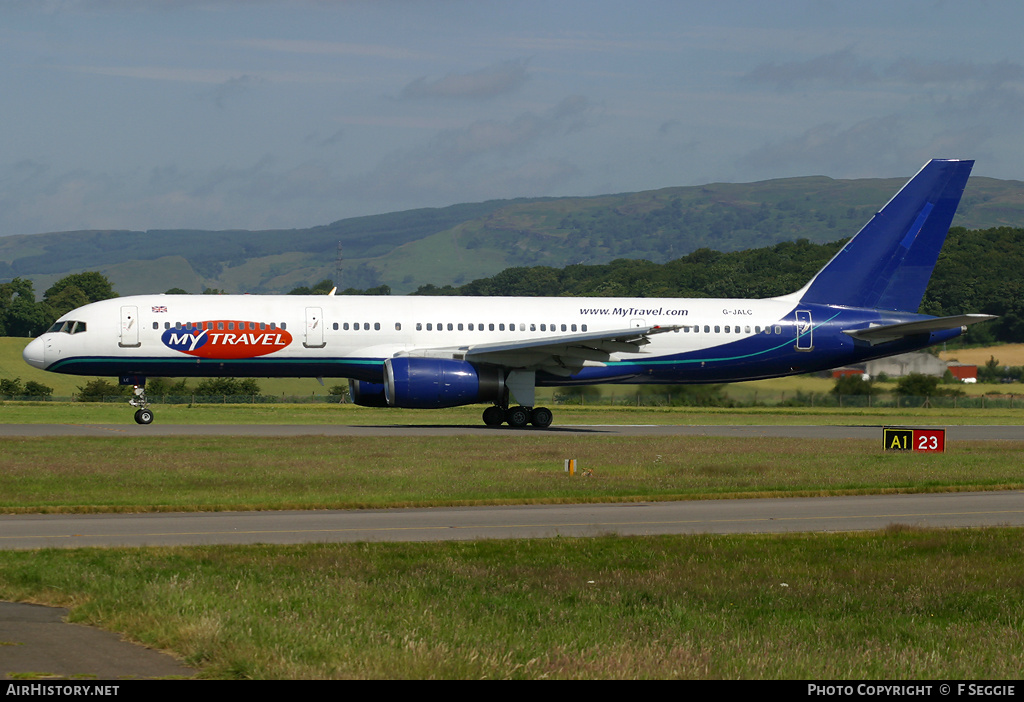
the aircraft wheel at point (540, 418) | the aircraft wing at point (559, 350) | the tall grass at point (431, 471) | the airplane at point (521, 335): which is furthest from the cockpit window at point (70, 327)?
the aircraft wheel at point (540, 418)

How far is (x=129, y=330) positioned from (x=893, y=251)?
1130 inches

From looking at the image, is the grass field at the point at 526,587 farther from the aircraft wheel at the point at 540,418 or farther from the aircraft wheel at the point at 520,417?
the aircraft wheel at the point at 520,417

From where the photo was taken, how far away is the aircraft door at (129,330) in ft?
131

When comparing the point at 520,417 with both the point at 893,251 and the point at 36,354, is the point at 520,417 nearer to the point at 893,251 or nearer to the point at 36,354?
the point at 893,251

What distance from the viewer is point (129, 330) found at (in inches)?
1569

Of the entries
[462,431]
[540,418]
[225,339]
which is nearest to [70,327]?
[225,339]

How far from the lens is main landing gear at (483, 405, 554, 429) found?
138 ft

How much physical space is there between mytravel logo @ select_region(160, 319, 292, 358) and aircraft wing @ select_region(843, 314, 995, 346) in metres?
21.6

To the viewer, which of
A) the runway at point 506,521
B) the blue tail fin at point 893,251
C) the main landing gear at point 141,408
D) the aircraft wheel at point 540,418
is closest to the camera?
the runway at point 506,521

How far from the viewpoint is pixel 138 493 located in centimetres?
2153

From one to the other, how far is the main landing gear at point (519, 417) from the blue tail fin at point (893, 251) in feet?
38.4

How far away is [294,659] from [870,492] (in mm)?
17015

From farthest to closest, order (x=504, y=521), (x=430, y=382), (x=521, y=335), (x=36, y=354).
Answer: (x=521, y=335)
(x=36, y=354)
(x=430, y=382)
(x=504, y=521)

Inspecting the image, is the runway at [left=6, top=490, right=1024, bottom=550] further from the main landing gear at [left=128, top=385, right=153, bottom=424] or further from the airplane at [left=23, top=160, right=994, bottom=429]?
the main landing gear at [left=128, top=385, right=153, bottom=424]
